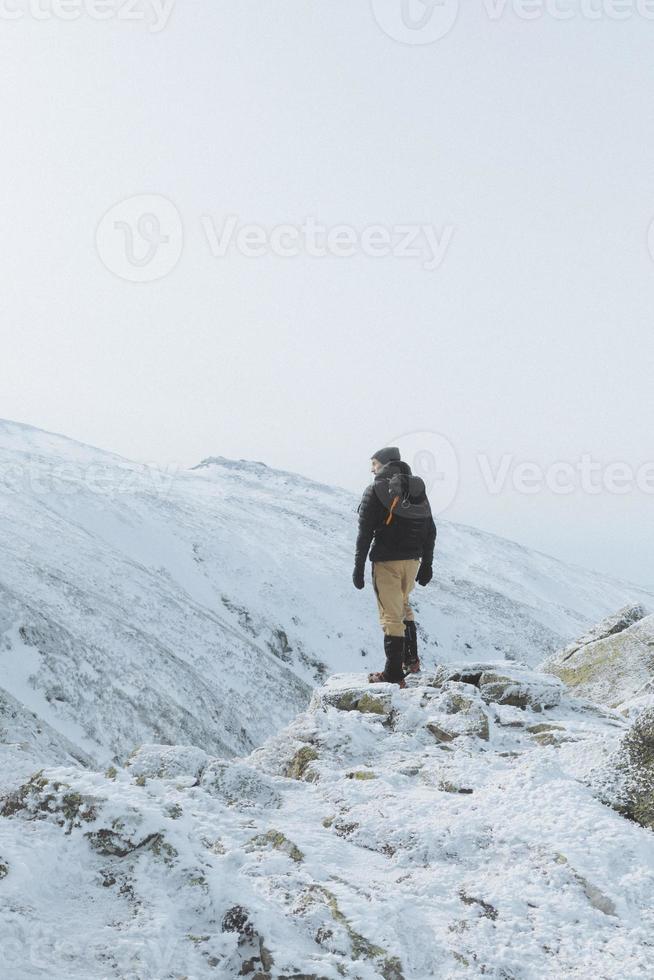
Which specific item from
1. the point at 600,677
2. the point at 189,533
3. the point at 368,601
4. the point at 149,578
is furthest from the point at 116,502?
the point at 600,677

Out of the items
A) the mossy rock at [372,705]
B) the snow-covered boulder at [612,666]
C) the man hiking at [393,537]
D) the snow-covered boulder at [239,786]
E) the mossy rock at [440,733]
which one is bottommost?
the snow-covered boulder at [239,786]

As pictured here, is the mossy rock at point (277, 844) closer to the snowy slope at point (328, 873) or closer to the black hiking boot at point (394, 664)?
the snowy slope at point (328, 873)

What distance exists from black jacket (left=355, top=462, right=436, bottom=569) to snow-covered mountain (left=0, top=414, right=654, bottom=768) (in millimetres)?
5507

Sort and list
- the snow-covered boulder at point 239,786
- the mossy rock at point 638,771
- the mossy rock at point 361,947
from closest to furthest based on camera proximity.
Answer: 1. the mossy rock at point 361,947
2. the mossy rock at point 638,771
3. the snow-covered boulder at point 239,786

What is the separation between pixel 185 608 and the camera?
39844mm

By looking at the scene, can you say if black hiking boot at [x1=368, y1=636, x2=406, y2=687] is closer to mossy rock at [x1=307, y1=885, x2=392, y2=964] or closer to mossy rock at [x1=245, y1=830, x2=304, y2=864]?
mossy rock at [x1=245, y1=830, x2=304, y2=864]

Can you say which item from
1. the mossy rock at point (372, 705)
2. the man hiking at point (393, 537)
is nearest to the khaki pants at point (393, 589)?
the man hiking at point (393, 537)

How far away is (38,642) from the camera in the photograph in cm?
2500

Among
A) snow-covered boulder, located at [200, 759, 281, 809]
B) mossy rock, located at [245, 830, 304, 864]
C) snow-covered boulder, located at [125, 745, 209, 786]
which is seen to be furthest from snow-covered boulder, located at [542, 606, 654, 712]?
mossy rock, located at [245, 830, 304, 864]

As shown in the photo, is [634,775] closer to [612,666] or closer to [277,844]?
[277,844]

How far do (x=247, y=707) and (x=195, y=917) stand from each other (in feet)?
96.4

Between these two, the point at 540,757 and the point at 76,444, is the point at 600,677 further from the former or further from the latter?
the point at 76,444

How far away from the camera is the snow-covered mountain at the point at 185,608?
24688 millimetres

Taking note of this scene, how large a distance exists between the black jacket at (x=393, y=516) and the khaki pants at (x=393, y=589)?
0.16 meters
